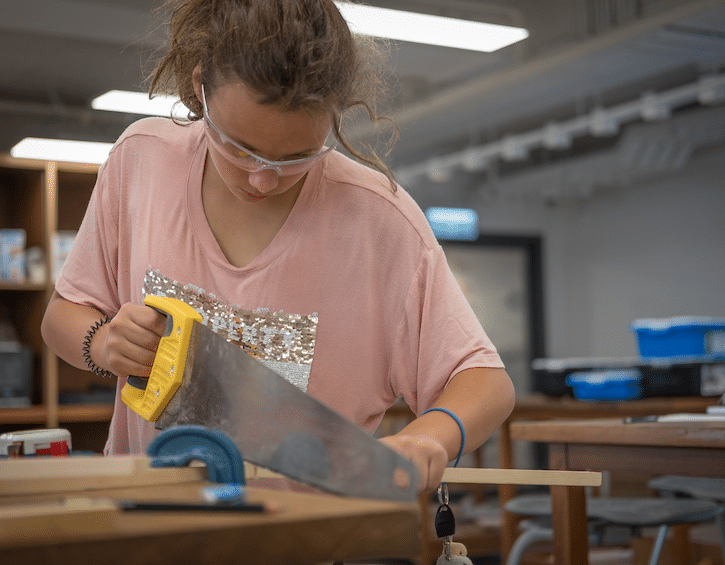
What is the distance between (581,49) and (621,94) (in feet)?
7.00

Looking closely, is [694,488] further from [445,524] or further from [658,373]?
[445,524]

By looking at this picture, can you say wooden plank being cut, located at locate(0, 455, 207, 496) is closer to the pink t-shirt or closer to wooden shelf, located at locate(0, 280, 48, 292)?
the pink t-shirt

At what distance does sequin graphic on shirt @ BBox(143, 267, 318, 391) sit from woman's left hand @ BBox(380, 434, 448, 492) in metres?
0.36

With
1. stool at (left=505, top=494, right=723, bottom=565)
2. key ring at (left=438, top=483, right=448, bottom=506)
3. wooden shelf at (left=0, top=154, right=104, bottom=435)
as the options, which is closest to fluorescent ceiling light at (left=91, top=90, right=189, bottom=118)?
wooden shelf at (left=0, top=154, right=104, bottom=435)

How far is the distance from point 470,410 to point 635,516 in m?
1.67

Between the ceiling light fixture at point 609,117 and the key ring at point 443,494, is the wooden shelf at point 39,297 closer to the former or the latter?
the ceiling light fixture at point 609,117

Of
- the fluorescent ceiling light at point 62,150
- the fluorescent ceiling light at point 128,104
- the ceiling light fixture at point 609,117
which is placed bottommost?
the fluorescent ceiling light at point 62,150

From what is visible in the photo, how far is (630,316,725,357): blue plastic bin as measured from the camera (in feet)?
17.8

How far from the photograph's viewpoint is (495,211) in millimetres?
9148

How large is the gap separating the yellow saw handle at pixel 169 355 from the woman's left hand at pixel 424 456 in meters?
0.27

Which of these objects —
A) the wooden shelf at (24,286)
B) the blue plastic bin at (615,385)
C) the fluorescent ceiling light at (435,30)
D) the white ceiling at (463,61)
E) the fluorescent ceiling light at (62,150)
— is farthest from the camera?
the blue plastic bin at (615,385)

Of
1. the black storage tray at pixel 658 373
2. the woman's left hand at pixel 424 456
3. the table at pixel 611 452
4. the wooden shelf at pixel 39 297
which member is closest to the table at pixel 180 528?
the woman's left hand at pixel 424 456

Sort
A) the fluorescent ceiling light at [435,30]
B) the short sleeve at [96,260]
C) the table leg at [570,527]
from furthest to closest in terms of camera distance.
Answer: the fluorescent ceiling light at [435,30] < the table leg at [570,527] < the short sleeve at [96,260]

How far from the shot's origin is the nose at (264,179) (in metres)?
1.13
